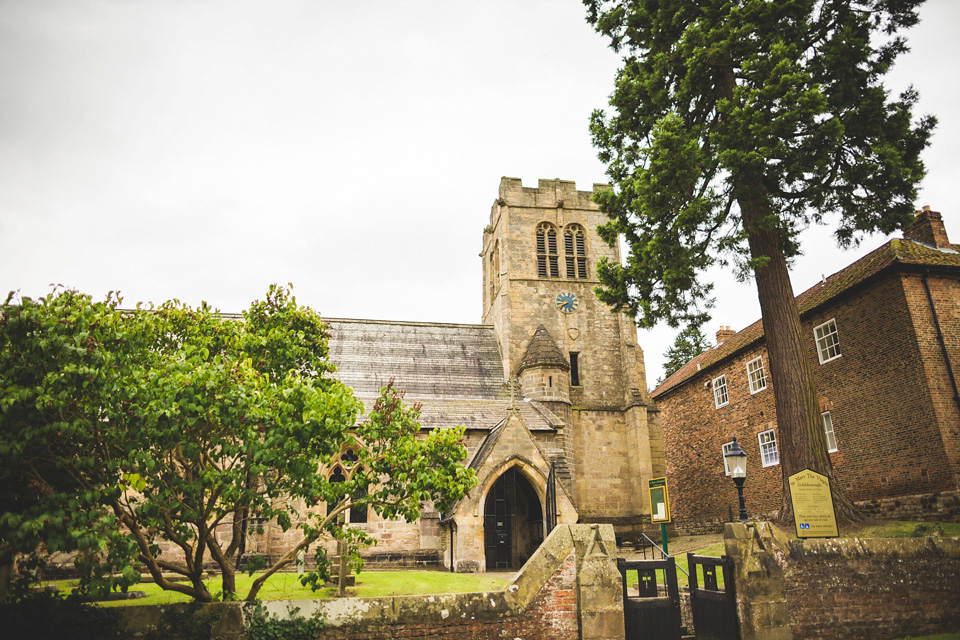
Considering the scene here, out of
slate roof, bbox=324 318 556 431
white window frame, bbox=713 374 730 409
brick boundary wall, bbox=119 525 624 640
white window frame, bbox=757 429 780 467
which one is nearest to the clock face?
slate roof, bbox=324 318 556 431

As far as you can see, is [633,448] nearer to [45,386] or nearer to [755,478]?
[755,478]

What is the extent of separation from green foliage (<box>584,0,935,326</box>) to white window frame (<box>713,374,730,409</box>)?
43.2 ft

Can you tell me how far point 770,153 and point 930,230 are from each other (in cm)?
1123

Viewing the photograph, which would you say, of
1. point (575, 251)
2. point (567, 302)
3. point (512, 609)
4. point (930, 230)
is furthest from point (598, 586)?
point (575, 251)

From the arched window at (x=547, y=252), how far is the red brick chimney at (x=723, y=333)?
1319 centimetres

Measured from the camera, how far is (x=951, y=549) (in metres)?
12.0

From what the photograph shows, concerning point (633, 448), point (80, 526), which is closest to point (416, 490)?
point (80, 526)

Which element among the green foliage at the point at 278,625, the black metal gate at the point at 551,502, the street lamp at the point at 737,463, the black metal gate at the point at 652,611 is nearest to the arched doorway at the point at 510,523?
the black metal gate at the point at 551,502

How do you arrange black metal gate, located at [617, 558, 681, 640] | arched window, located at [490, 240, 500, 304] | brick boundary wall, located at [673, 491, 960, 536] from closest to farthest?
1. black metal gate, located at [617, 558, 681, 640]
2. brick boundary wall, located at [673, 491, 960, 536]
3. arched window, located at [490, 240, 500, 304]

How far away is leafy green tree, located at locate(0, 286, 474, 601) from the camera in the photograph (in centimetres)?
748

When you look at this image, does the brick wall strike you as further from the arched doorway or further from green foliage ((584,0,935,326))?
the arched doorway

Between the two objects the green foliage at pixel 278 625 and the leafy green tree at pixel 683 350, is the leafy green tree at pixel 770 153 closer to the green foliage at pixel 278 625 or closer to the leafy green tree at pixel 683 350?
the green foliage at pixel 278 625

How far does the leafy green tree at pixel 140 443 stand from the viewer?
24.5 ft

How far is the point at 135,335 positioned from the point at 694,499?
3043 cm
